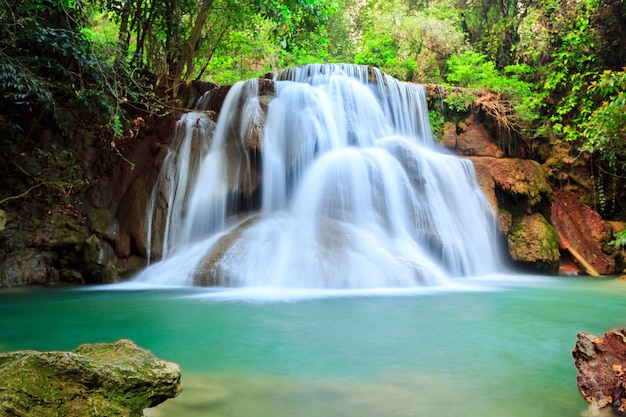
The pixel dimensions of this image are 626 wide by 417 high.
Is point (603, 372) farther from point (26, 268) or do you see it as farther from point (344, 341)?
point (26, 268)

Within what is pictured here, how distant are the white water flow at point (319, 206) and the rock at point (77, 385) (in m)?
5.18

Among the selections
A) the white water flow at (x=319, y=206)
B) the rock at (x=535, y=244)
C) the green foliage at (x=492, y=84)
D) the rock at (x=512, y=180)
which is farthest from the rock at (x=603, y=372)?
the green foliage at (x=492, y=84)

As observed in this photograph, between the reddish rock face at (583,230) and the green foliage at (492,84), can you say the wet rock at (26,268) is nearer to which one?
the green foliage at (492,84)

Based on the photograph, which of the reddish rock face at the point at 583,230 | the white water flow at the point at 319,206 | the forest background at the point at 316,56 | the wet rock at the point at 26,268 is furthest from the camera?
the reddish rock face at the point at 583,230

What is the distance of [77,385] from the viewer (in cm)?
202

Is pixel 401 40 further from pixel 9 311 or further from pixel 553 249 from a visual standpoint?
pixel 9 311

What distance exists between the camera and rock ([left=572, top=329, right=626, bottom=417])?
7.73ft

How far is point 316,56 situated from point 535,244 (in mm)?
12379

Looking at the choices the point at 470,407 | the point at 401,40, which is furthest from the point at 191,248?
the point at 401,40

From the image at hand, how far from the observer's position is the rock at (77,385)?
188 centimetres

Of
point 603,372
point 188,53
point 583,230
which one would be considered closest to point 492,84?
point 583,230

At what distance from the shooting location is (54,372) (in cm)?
200

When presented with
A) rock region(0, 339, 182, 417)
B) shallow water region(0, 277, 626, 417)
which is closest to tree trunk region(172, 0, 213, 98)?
shallow water region(0, 277, 626, 417)

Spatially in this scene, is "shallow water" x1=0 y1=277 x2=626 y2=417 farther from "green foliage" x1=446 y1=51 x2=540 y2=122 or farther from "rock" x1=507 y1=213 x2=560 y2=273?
"green foliage" x1=446 y1=51 x2=540 y2=122
